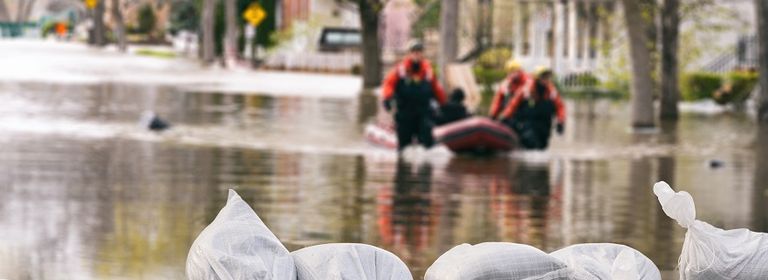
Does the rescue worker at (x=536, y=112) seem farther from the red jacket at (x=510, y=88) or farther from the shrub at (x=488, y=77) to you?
the shrub at (x=488, y=77)

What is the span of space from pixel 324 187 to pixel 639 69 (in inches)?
620

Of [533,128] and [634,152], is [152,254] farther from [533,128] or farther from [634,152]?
[634,152]

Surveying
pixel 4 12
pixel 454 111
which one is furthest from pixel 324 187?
pixel 4 12

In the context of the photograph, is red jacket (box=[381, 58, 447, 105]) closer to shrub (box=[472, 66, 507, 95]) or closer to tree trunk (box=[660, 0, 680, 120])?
tree trunk (box=[660, 0, 680, 120])

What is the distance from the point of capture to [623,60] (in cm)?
4412

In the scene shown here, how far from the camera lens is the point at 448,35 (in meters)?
40.5

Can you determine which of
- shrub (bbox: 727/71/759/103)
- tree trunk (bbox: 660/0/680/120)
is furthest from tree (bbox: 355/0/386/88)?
tree trunk (bbox: 660/0/680/120)

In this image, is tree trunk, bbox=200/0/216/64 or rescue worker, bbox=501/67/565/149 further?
tree trunk, bbox=200/0/216/64

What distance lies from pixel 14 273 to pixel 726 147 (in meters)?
19.4

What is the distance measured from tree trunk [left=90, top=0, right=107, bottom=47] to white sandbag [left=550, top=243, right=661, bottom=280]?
10835 centimetres

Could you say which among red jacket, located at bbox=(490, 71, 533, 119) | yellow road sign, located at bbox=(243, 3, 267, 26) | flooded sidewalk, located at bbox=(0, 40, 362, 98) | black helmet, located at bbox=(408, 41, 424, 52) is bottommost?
flooded sidewalk, located at bbox=(0, 40, 362, 98)

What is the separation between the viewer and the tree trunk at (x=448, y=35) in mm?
40312

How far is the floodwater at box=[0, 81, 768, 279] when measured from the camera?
48.9 ft

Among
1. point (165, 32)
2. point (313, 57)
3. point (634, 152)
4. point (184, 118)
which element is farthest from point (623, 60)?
point (165, 32)
